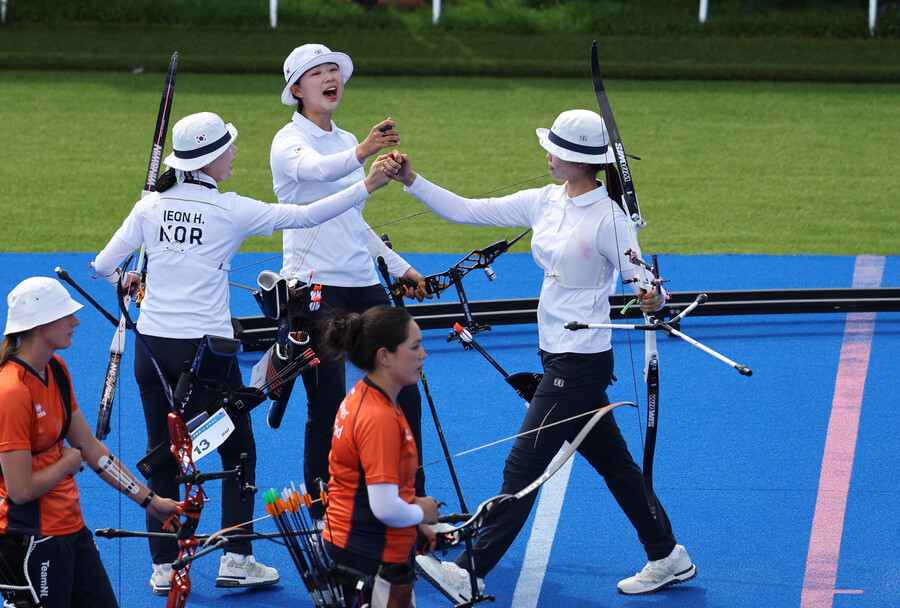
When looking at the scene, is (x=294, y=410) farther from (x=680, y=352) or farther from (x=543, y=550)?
(x=680, y=352)

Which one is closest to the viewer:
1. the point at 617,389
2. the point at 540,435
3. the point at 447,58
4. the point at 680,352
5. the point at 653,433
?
the point at 540,435

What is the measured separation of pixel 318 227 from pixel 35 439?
6.51 feet

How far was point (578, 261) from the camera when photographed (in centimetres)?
491

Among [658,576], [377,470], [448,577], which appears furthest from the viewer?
[658,576]

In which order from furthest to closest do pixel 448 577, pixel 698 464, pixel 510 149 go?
pixel 510 149, pixel 698 464, pixel 448 577

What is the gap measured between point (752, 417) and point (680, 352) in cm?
124

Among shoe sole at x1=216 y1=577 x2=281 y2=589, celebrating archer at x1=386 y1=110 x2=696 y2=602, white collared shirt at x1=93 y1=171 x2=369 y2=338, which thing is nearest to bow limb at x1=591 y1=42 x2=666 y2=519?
celebrating archer at x1=386 y1=110 x2=696 y2=602

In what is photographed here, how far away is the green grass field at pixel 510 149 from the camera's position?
439 inches

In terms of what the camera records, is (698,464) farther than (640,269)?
Yes

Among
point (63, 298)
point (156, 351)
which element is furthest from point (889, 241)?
point (63, 298)

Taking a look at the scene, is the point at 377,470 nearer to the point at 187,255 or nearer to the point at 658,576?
the point at 187,255

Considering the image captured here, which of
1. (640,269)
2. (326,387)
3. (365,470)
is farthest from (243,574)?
(640,269)

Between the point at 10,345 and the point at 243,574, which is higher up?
the point at 10,345

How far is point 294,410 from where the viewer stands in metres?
7.32
